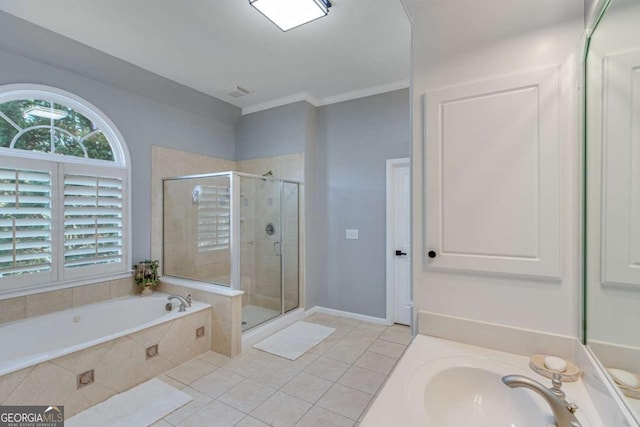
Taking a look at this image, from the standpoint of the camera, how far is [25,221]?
2414 millimetres

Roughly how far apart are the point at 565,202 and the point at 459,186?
401 millimetres

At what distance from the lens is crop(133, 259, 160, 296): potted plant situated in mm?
3102

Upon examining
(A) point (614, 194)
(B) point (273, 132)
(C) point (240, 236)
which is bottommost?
(C) point (240, 236)

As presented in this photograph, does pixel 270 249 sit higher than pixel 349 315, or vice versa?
pixel 270 249

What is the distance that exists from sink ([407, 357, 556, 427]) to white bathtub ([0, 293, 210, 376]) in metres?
2.28

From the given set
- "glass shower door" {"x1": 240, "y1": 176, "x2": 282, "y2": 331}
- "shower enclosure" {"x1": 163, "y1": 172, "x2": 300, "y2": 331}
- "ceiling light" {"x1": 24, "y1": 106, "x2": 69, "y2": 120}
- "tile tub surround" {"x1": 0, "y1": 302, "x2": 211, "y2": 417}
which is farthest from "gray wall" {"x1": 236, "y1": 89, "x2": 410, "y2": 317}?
"ceiling light" {"x1": 24, "y1": 106, "x2": 69, "y2": 120}

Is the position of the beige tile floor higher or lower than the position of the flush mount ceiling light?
lower

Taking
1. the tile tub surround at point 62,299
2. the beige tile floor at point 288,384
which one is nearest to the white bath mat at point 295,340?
the beige tile floor at point 288,384

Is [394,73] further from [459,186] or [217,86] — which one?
[459,186]

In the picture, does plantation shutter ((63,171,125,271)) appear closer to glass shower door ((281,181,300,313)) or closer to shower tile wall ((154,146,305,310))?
shower tile wall ((154,146,305,310))

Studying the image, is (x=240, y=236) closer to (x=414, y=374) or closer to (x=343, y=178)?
(x=343, y=178)

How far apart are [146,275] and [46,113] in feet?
5.80

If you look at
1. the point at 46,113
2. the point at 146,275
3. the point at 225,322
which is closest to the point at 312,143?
the point at 225,322

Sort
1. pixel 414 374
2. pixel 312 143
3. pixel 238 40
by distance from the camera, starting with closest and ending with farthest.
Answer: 1. pixel 414 374
2. pixel 238 40
3. pixel 312 143
